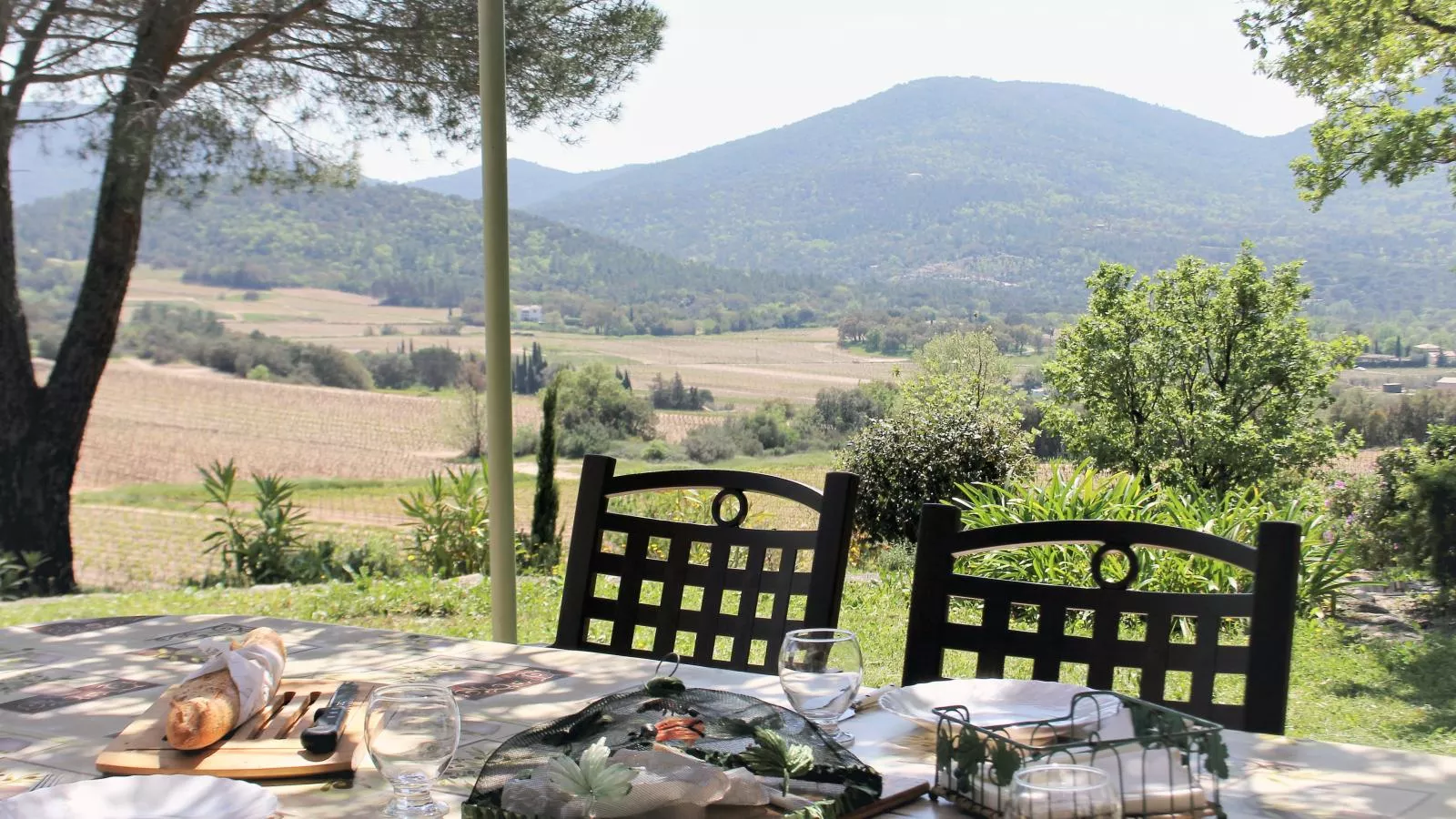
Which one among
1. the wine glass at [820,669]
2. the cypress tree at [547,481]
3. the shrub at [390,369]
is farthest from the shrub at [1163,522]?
the shrub at [390,369]

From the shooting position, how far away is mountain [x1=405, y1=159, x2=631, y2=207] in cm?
1019

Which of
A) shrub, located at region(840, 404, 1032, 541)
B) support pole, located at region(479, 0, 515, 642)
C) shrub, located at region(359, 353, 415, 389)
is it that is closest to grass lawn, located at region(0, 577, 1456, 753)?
shrub, located at region(840, 404, 1032, 541)

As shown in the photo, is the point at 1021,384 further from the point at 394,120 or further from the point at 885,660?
the point at 394,120

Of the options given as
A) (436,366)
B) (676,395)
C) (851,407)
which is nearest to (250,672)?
(851,407)

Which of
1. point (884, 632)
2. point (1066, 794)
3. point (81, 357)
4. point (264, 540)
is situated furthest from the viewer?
point (81, 357)

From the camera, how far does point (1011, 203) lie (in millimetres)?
9664

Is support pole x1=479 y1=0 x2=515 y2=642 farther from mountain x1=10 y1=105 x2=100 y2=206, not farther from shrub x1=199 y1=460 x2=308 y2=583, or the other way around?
mountain x1=10 y1=105 x2=100 y2=206

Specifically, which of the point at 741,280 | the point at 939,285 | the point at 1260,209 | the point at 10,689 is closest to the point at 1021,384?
the point at 1260,209

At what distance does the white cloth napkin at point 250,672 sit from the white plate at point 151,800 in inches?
7.8

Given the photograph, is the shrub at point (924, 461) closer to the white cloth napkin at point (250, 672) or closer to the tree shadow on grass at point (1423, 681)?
the tree shadow on grass at point (1423, 681)

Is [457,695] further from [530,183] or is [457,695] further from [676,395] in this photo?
[530,183]

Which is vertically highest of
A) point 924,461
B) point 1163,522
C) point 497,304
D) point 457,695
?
point 497,304

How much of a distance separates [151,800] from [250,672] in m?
0.23

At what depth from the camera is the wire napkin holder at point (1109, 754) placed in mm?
741
